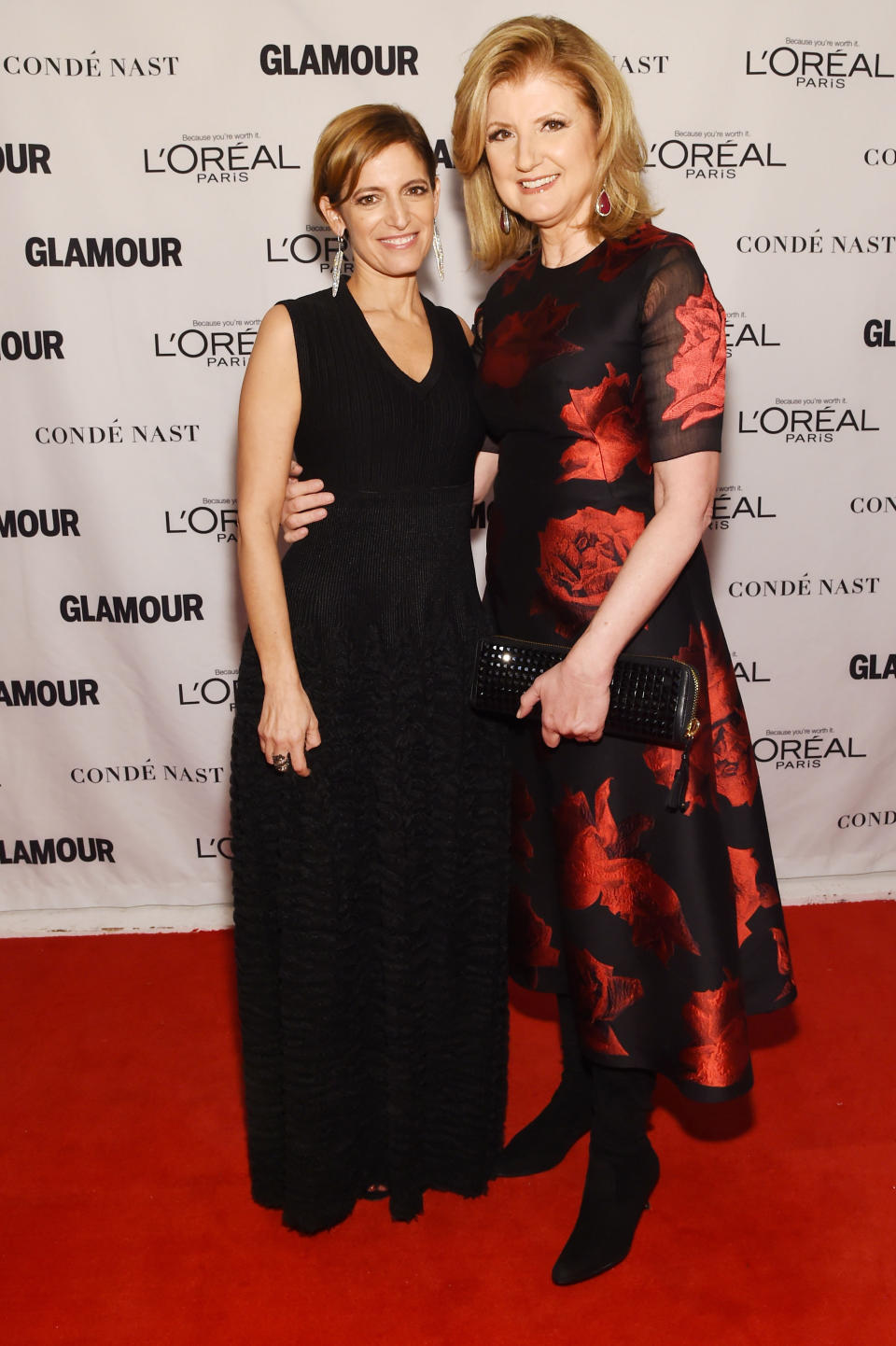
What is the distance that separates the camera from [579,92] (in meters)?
1.63

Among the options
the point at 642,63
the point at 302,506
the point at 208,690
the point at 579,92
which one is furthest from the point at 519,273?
the point at 208,690

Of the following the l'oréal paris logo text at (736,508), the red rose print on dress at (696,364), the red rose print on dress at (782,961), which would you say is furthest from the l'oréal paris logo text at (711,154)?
the red rose print on dress at (782,961)

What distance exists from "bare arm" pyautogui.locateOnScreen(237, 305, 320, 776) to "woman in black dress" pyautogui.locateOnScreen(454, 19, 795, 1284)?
1.11ft

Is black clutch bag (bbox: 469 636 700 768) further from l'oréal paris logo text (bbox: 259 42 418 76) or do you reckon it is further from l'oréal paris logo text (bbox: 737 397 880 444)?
A: l'oréal paris logo text (bbox: 259 42 418 76)

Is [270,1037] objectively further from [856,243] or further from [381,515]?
[856,243]

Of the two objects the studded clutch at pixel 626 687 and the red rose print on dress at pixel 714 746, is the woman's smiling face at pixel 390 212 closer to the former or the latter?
the studded clutch at pixel 626 687

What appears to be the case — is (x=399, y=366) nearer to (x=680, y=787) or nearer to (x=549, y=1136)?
(x=680, y=787)

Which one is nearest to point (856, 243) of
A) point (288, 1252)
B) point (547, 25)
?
point (547, 25)

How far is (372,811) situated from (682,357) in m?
0.85

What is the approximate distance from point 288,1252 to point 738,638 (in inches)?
80.3

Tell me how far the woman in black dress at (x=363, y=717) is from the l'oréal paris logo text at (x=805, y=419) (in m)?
1.41

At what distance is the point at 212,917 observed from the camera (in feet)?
10.7

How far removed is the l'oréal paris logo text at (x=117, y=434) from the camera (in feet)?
9.64

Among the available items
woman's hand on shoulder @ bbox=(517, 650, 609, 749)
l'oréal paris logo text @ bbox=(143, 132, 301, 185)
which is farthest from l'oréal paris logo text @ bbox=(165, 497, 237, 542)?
woman's hand on shoulder @ bbox=(517, 650, 609, 749)
